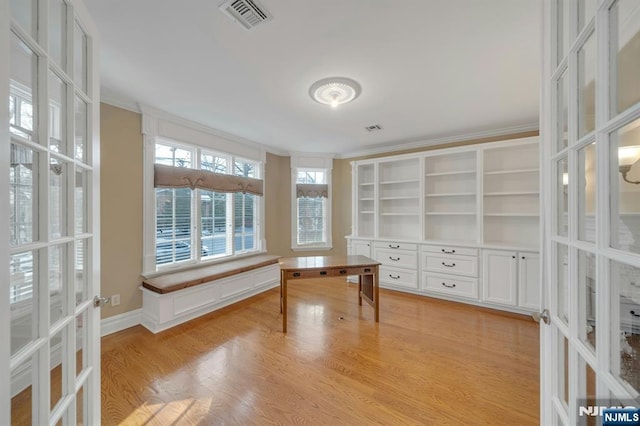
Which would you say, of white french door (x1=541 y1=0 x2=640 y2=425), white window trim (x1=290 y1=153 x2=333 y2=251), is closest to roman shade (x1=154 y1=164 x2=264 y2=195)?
white window trim (x1=290 y1=153 x2=333 y2=251)

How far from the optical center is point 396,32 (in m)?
1.70

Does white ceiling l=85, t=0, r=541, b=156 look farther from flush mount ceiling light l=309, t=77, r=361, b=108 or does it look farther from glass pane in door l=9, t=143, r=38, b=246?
glass pane in door l=9, t=143, r=38, b=246

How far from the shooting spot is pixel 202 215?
3625mm

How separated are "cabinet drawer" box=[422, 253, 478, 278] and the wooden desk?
1155 mm

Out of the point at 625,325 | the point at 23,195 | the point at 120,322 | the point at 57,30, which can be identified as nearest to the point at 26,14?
the point at 57,30

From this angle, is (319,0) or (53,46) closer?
(53,46)

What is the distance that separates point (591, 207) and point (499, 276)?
10.5 feet

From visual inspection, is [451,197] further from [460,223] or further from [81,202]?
[81,202]

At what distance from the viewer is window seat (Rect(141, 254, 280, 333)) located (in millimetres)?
2768

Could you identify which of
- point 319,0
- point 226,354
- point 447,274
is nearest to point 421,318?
point 447,274

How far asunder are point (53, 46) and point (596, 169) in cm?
178

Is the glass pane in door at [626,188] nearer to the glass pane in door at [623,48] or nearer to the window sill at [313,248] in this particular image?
the glass pane in door at [623,48]

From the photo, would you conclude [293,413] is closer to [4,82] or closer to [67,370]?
[67,370]

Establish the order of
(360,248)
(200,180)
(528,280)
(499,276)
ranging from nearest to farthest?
(528,280), (499,276), (200,180), (360,248)
